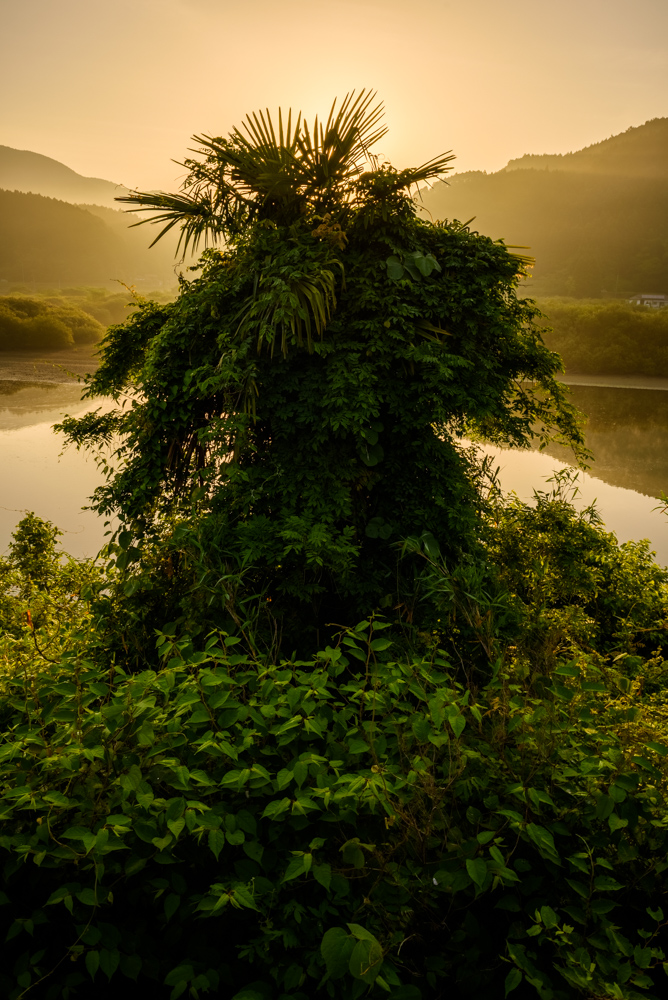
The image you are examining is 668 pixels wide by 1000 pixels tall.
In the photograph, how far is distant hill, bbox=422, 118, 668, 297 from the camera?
4678cm

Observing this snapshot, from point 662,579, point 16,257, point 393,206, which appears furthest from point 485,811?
point 16,257

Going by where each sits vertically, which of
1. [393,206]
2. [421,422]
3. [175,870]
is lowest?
[175,870]

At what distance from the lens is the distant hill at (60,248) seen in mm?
55406

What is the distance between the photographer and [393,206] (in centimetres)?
435

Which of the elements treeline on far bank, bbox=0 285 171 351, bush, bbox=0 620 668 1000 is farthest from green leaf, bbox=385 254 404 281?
treeline on far bank, bbox=0 285 171 351

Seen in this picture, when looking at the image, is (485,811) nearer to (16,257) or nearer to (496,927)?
(496,927)

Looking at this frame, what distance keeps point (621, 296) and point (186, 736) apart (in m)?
52.0

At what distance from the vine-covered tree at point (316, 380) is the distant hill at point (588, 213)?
37.2m

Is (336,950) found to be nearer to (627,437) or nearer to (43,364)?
(627,437)

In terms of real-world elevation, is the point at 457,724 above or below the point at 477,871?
above

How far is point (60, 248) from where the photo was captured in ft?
192

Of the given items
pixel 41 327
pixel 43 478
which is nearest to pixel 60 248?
pixel 41 327

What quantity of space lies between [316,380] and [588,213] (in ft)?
217

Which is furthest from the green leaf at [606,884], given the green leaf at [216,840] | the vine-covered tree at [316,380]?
the vine-covered tree at [316,380]
